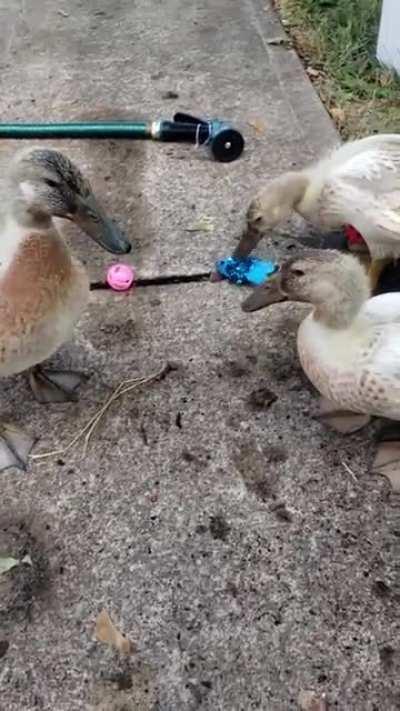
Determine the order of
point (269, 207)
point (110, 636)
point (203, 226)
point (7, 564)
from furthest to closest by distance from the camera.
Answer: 1. point (203, 226)
2. point (269, 207)
3. point (7, 564)
4. point (110, 636)

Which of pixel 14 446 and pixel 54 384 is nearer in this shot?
pixel 14 446

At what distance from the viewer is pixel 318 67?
4.61m

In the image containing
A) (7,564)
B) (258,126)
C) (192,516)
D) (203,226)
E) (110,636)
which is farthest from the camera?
(258,126)

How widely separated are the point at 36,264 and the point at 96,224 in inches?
11.3

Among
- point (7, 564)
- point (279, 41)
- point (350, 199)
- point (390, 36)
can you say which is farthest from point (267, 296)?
point (279, 41)

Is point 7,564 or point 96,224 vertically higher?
point 96,224

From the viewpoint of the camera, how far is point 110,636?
7.34ft

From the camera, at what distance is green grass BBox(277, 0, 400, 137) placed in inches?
167

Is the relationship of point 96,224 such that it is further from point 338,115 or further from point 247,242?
point 338,115

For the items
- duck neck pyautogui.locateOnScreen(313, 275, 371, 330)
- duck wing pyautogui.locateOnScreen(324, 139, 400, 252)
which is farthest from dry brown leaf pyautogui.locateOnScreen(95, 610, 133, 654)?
duck wing pyautogui.locateOnScreen(324, 139, 400, 252)

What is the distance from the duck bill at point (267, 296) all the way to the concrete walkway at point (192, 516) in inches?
10.0

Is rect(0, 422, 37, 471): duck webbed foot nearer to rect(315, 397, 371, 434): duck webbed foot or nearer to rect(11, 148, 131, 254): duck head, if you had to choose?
rect(11, 148, 131, 254): duck head

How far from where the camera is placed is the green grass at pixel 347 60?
423cm

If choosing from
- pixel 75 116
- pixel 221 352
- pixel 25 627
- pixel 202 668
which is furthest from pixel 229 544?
pixel 75 116
